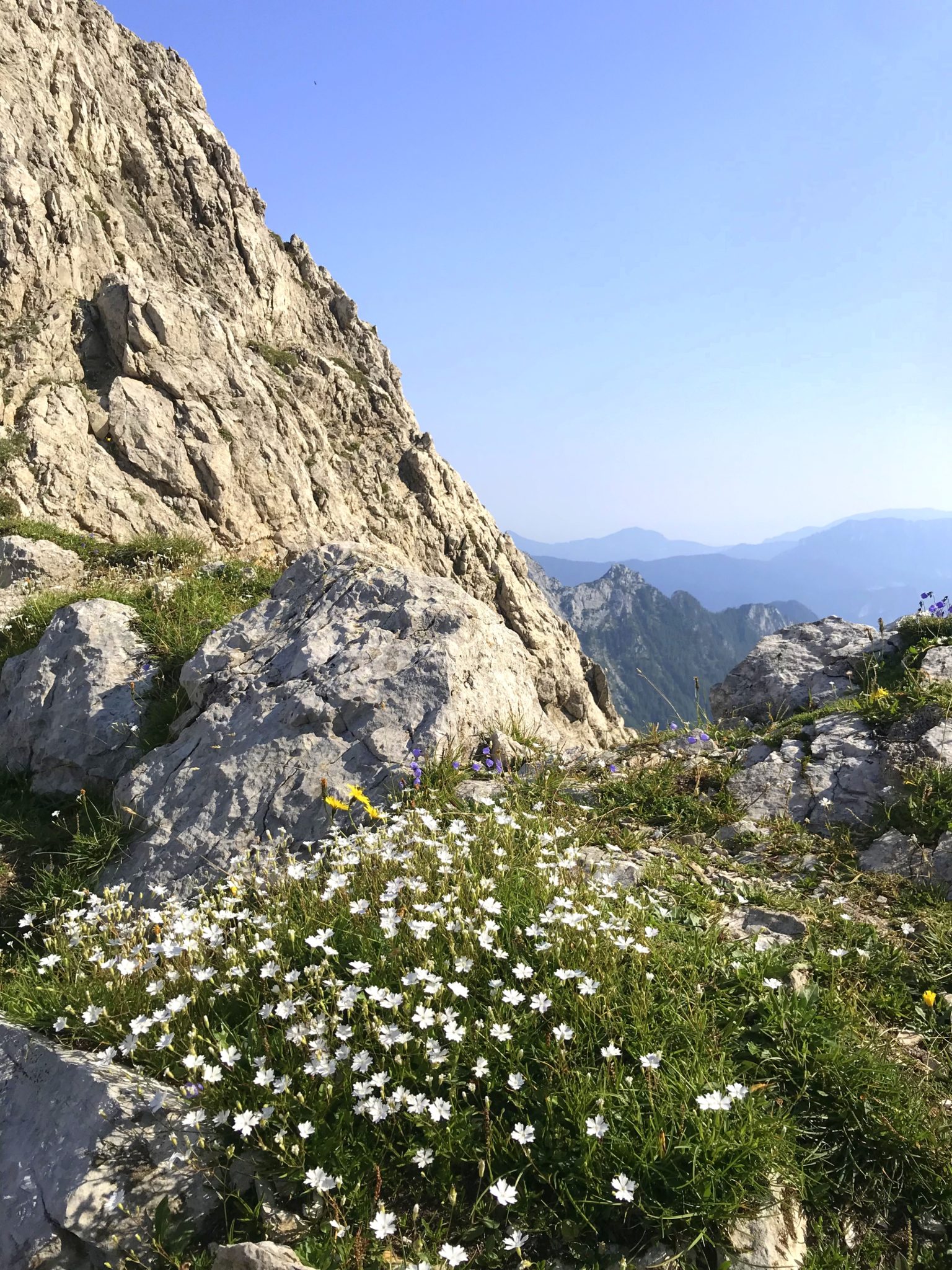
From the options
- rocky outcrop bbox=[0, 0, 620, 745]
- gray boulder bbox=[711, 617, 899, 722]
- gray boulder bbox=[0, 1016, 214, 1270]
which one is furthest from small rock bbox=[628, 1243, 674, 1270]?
rocky outcrop bbox=[0, 0, 620, 745]

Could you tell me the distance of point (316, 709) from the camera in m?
6.96

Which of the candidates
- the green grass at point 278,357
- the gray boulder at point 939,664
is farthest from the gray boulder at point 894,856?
the green grass at point 278,357

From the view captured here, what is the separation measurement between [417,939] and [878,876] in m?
3.86

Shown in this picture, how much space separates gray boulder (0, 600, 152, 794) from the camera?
8.07 metres

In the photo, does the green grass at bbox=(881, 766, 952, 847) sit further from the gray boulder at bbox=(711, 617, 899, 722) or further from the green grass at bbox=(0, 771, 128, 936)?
the green grass at bbox=(0, 771, 128, 936)

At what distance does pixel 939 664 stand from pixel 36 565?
14813 mm

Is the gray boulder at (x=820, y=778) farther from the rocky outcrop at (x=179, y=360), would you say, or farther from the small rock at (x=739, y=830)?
the rocky outcrop at (x=179, y=360)

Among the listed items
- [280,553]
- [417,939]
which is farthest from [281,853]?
[280,553]

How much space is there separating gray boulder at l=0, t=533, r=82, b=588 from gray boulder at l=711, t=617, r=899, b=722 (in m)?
11.9

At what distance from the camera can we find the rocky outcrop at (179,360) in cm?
2456

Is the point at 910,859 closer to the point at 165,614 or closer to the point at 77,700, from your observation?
the point at 77,700

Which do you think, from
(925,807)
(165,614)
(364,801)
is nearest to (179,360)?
(165,614)

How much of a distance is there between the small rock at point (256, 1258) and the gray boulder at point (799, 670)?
7854 millimetres

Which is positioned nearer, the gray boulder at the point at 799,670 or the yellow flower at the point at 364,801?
the yellow flower at the point at 364,801
